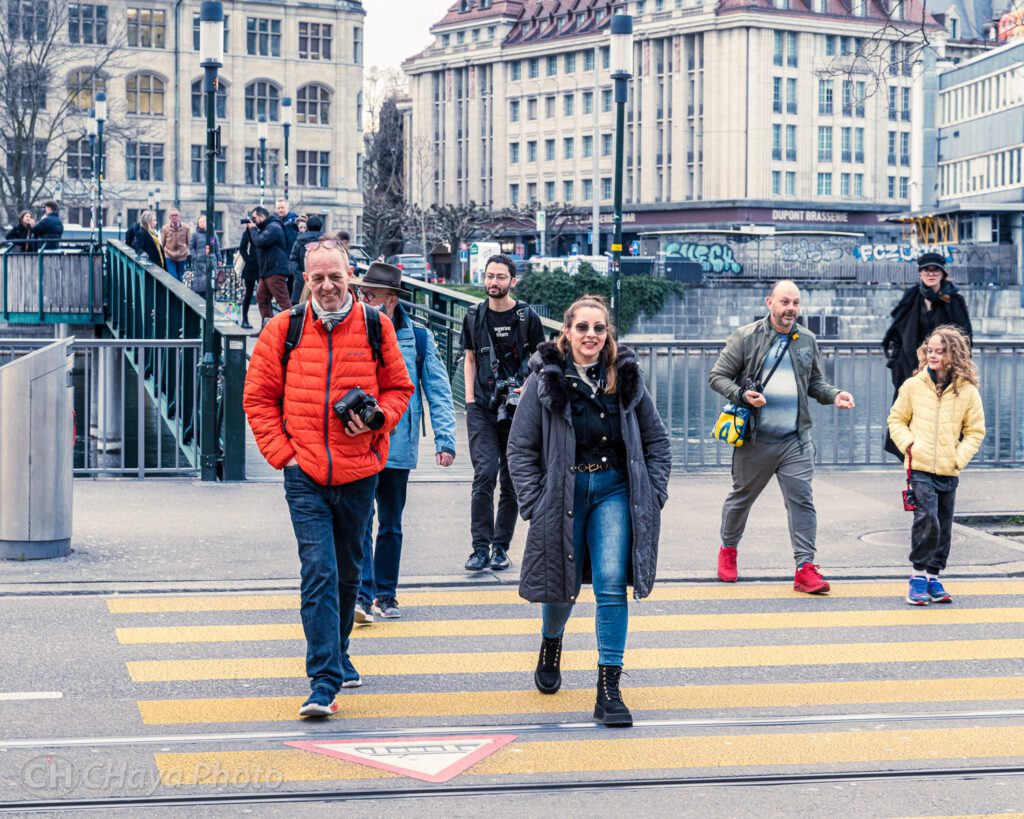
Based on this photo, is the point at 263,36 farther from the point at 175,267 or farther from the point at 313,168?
the point at 175,267

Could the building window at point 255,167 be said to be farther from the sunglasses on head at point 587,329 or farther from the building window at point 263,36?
the sunglasses on head at point 587,329

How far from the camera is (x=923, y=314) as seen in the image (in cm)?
1213

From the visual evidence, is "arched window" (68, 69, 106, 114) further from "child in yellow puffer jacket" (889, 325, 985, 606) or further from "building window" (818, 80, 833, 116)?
"child in yellow puffer jacket" (889, 325, 985, 606)

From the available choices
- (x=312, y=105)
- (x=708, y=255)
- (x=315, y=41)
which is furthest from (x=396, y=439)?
(x=315, y=41)

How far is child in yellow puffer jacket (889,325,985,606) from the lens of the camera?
30.4ft

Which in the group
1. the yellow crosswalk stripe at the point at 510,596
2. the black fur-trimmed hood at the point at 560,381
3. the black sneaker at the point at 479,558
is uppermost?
the black fur-trimmed hood at the point at 560,381

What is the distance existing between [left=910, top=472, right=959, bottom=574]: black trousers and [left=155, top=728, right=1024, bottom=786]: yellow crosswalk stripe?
273 cm

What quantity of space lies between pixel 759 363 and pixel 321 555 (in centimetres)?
399

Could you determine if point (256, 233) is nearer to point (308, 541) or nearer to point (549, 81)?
point (308, 541)

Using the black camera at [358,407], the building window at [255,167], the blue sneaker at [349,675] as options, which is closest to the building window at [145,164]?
the building window at [255,167]

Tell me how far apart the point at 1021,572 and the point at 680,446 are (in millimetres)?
5147

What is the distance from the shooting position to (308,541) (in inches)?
258

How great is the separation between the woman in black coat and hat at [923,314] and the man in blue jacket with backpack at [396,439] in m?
4.49

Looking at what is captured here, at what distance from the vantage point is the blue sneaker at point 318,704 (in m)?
6.56
